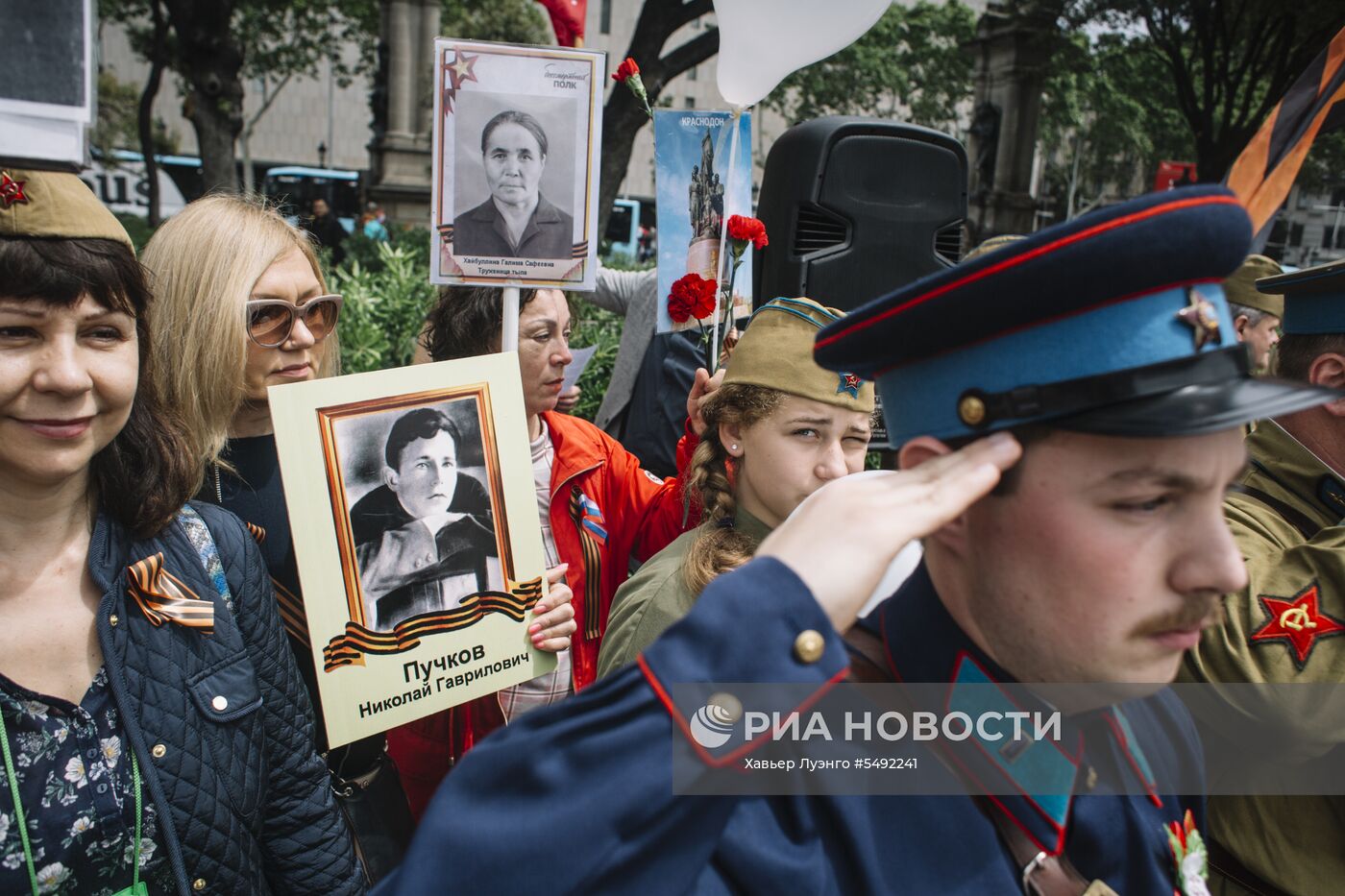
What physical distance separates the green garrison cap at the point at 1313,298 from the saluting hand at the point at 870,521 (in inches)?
65.5

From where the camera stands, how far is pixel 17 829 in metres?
1.49

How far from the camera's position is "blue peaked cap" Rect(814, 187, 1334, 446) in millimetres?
1030

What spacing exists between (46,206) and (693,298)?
1758 mm

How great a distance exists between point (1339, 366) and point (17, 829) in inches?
110

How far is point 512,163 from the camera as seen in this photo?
8.69 feet

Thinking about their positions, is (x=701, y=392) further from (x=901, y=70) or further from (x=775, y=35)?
(x=901, y=70)

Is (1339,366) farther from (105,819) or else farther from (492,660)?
(105,819)

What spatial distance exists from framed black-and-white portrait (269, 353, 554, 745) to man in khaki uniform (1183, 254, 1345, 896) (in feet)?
4.74

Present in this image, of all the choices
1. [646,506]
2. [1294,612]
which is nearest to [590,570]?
[646,506]

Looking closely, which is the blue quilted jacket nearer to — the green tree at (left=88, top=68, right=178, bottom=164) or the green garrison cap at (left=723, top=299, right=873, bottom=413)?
the green garrison cap at (left=723, top=299, right=873, bottom=413)

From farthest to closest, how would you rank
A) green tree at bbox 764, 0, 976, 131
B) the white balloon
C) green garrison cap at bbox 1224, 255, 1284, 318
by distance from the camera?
green tree at bbox 764, 0, 976, 131, green garrison cap at bbox 1224, 255, 1284, 318, the white balloon

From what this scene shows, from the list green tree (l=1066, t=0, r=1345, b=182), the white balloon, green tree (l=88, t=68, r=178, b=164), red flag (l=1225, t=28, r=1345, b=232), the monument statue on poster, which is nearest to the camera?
the white balloon

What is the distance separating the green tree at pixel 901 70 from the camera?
35844 mm

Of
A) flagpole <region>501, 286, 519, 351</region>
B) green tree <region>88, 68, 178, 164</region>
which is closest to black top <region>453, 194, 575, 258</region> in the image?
flagpole <region>501, 286, 519, 351</region>
